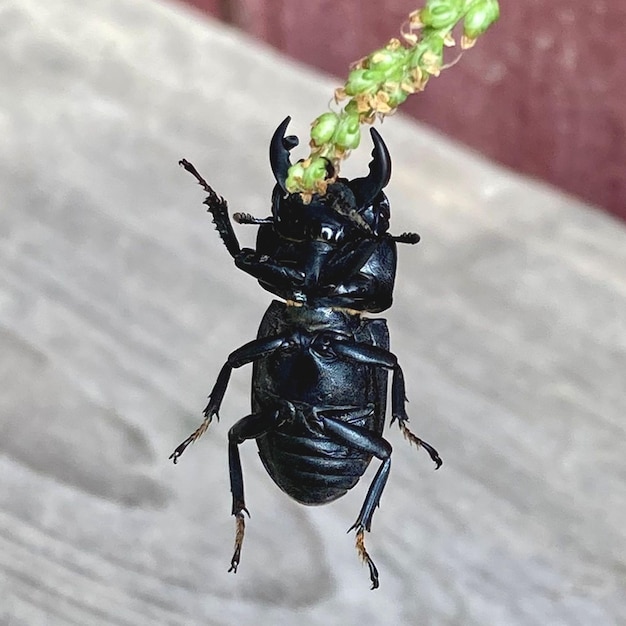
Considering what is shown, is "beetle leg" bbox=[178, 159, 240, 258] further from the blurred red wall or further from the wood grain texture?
the blurred red wall

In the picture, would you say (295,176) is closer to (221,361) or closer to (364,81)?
(364,81)

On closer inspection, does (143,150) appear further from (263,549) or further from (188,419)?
(263,549)

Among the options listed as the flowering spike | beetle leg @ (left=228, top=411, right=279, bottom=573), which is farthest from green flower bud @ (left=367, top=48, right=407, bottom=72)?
beetle leg @ (left=228, top=411, right=279, bottom=573)

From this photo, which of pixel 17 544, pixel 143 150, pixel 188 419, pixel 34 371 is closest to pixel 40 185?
pixel 143 150

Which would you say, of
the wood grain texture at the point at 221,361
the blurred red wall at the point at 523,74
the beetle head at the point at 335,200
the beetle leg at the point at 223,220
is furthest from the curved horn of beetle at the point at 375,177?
the blurred red wall at the point at 523,74

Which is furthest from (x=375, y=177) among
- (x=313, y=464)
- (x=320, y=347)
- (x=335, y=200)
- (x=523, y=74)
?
(x=523, y=74)

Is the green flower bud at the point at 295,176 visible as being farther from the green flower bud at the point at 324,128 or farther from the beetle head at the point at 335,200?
the beetle head at the point at 335,200
